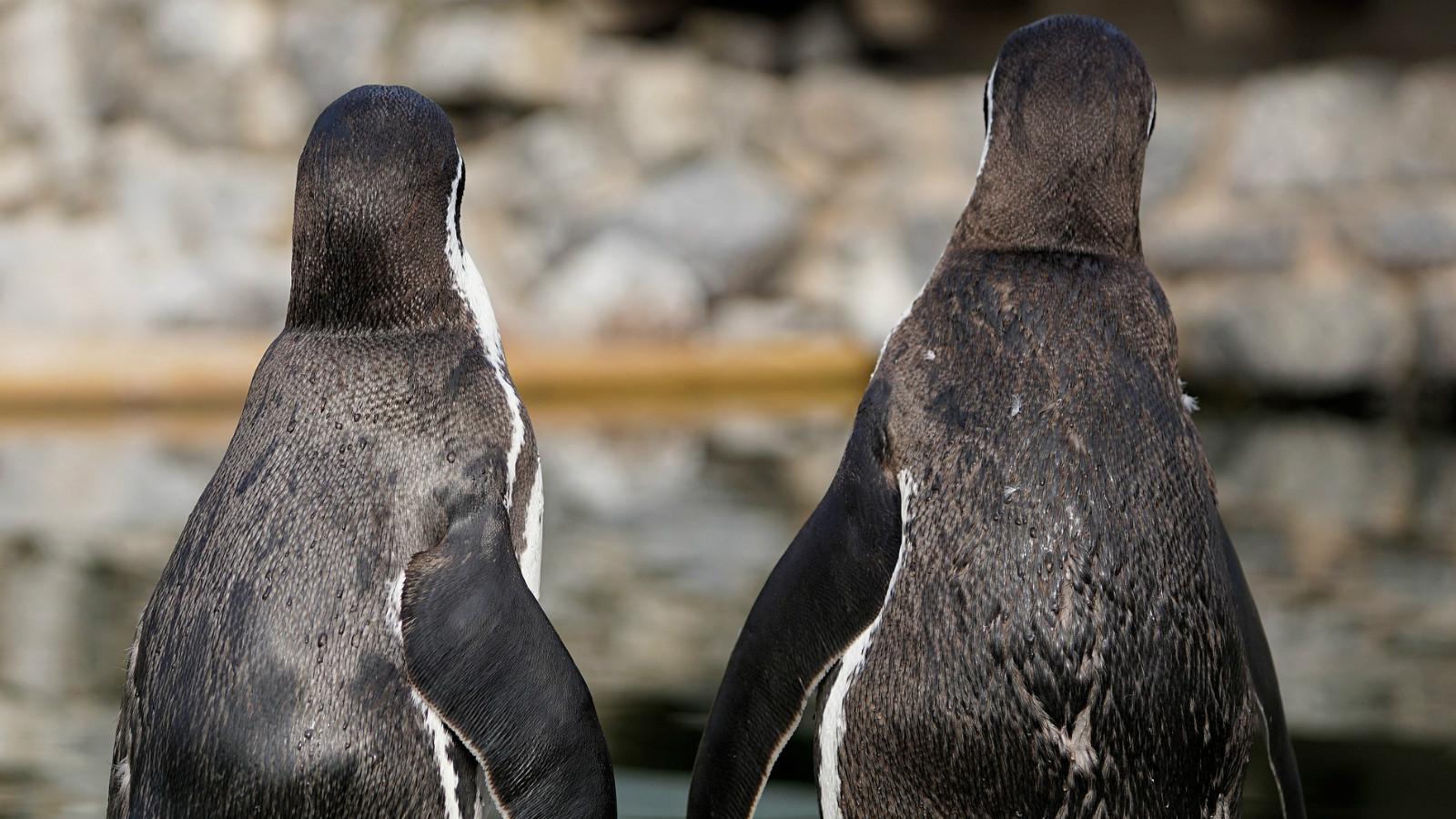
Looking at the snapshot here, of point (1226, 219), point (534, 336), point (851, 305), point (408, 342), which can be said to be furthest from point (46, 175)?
point (408, 342)

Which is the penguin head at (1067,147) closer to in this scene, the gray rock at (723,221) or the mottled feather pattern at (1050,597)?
the mottled feather pattern at (1050,597)

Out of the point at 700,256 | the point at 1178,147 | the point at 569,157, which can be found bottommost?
the point at 700,256

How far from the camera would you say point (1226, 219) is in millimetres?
7418

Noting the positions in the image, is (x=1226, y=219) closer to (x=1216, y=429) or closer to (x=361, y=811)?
(x=1216, y=429)

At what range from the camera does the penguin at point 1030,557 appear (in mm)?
1904

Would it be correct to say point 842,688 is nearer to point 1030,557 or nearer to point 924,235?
point 1030,557

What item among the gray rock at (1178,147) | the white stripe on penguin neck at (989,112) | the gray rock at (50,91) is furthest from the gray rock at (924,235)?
the white stripe on penguin neck at (989,112)

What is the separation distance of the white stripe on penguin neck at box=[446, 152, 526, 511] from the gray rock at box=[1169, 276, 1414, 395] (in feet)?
18.2

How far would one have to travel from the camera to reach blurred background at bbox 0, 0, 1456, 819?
450 cm

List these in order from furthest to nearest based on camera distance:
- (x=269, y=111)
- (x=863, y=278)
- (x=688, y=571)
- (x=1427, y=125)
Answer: (x=269, y=111)
(x=863, y=278)
(x=1427, y=125)
(x=688, y=571)

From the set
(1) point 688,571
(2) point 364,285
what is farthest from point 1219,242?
(2) point 364,285

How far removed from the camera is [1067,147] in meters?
2.11

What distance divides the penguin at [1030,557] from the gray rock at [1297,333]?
522 cm

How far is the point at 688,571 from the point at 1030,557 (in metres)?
2.36
